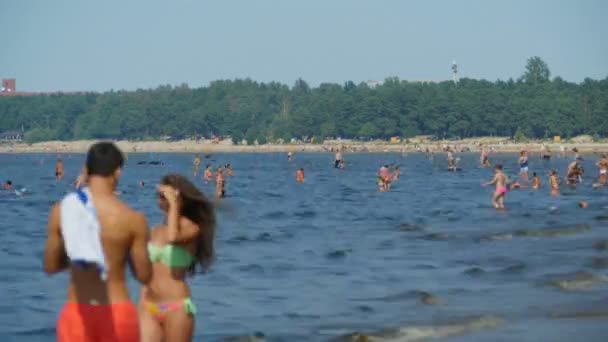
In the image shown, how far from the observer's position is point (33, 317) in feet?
57.5

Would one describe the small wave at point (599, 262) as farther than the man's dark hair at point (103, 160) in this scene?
Yes

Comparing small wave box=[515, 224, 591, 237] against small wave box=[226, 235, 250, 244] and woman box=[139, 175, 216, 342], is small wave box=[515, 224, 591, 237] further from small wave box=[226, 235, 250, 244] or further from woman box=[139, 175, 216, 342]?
woman box=[139, 175, 216, 342]

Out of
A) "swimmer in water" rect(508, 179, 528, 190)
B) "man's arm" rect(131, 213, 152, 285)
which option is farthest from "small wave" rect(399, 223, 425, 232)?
"man's arm" rect(131, 213, 152, 285)

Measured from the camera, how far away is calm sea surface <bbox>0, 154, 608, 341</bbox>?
15633mm

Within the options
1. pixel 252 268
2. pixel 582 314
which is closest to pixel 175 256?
pixel 582 314

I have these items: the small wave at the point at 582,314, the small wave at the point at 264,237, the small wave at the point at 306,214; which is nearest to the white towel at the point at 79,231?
the small wave at the point at 582,314

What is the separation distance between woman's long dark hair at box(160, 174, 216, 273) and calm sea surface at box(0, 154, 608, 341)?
2.38ft

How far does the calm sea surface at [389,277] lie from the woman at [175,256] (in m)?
0.76

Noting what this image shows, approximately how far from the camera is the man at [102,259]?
674cm

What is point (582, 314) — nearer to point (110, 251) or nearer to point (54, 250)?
point (110, 251)

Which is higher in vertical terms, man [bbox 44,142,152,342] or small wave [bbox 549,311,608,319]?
man [bbox 44,142,152,342]

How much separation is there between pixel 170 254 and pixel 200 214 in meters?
0.37

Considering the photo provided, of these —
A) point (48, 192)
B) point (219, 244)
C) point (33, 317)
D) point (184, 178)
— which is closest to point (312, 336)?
point (33, 317)

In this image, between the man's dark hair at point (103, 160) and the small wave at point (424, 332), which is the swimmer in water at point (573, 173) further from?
the man's dark hair at point (103, 160)
